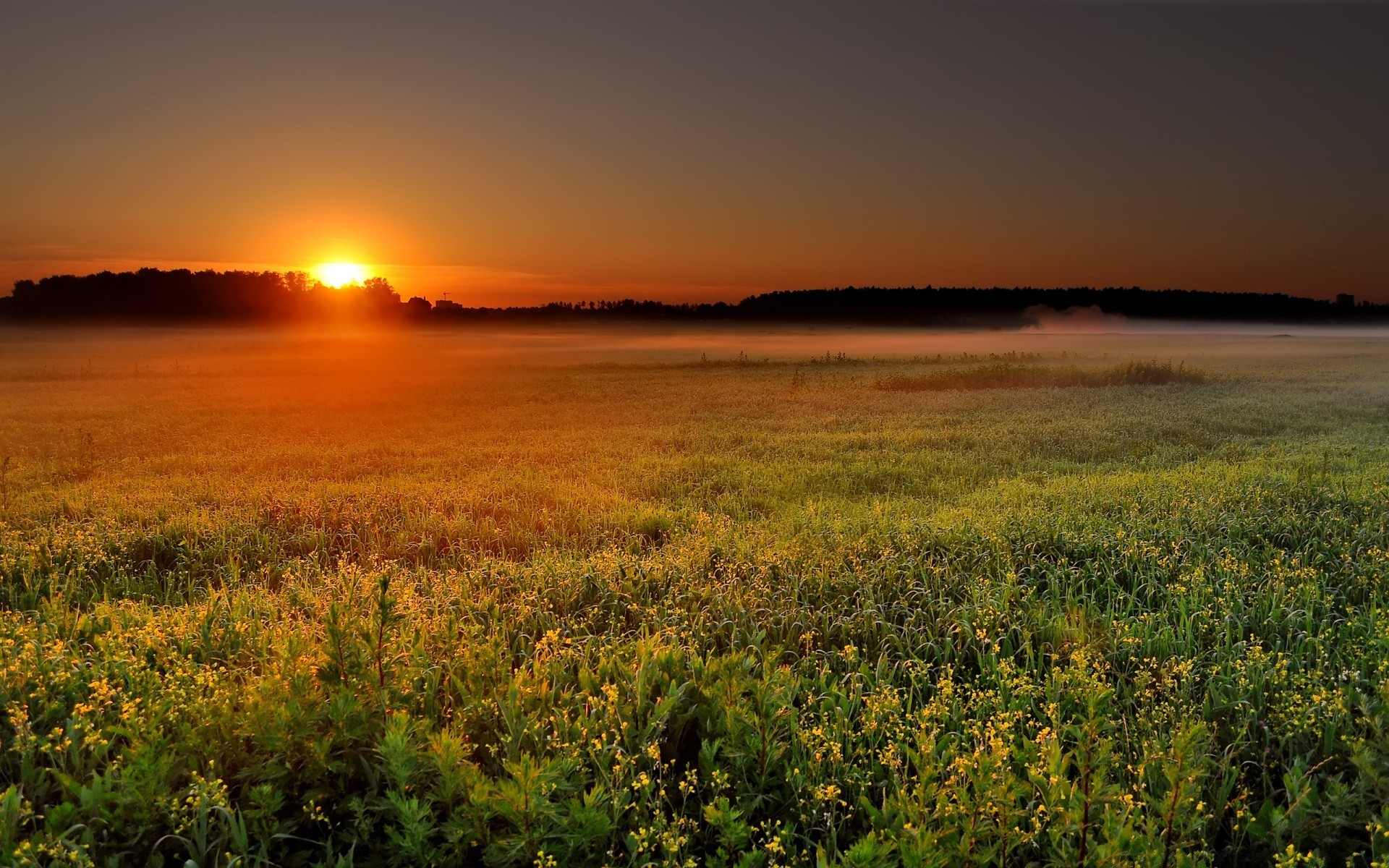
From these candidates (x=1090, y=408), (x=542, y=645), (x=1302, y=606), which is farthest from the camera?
(x=1090, y=408)

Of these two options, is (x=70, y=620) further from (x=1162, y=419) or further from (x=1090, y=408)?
(x=1090, y=408)

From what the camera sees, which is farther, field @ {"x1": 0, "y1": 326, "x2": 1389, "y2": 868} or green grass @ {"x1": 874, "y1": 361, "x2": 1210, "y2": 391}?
green grass @ {"x1": 874, "y1": 361, "x2": 1210, "y2": 391}

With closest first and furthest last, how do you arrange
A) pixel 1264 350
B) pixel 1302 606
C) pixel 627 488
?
pixel 1302 606, pixel 627 488, pixel 1264 350

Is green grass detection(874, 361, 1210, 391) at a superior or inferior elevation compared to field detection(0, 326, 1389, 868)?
superior

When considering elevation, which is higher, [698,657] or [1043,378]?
[1043,378]

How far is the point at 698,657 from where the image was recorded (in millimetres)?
4594

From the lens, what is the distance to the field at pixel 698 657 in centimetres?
307

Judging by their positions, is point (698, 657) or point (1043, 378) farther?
point (1043, 378)

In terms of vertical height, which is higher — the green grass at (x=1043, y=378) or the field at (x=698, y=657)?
the green grass at (x=1043, y=378)

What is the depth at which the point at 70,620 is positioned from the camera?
17.6 ft

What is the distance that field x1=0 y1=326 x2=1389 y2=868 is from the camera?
3068mm

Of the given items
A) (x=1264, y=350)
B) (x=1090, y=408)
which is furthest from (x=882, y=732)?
(x=1264, y=350)

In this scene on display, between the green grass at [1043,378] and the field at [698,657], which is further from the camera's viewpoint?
the green grass at [1043,378]

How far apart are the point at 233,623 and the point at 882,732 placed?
4.36 meters
